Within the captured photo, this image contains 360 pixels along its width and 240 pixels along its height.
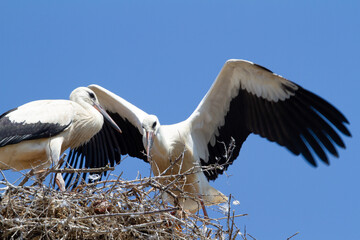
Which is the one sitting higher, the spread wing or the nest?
the spread wing

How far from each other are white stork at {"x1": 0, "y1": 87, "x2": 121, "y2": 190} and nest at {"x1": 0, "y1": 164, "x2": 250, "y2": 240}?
1.09 meters

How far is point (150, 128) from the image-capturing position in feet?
23.9

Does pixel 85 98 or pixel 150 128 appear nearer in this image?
pixel 150 128

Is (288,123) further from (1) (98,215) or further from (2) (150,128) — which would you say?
(1) (98,215)

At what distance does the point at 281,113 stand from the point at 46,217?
322 centimetres

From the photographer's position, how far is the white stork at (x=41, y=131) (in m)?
6.70

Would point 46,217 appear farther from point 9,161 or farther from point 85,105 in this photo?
point 85,105

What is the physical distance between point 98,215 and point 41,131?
73.7 inches

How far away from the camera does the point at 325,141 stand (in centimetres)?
732

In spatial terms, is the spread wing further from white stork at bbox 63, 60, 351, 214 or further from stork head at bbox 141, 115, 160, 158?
stork head at bbox 141, 115, 160, 158

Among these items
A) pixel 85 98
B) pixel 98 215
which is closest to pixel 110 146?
pixel 85 98

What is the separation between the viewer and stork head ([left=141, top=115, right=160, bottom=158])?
7207 millimetres

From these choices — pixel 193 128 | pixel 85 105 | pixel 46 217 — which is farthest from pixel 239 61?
pixel 46 217

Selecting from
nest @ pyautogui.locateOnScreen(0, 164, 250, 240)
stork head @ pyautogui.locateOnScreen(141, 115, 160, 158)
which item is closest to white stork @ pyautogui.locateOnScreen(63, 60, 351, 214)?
stork head @ pyautogui.locateOnScreen(141, 115, 160, 158)
